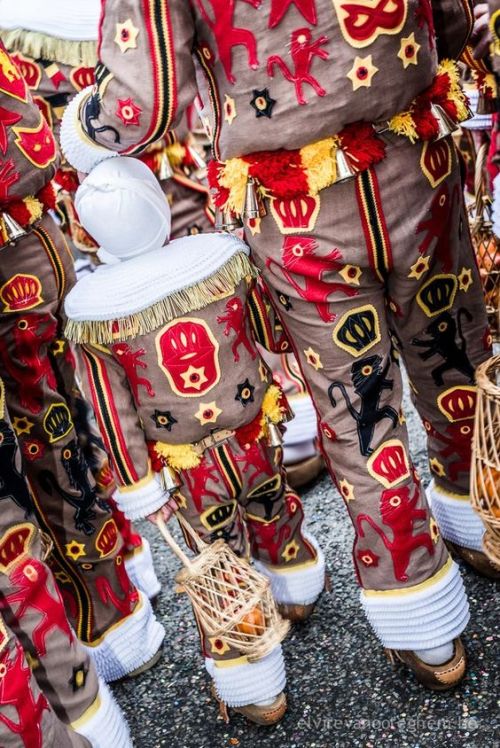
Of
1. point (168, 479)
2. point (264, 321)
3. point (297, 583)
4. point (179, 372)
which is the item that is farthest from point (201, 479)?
point (297, 583)

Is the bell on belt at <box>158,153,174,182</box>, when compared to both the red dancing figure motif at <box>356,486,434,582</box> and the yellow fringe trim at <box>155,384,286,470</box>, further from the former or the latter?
the red dancing figure motif at <box>356,486,434,582</box>

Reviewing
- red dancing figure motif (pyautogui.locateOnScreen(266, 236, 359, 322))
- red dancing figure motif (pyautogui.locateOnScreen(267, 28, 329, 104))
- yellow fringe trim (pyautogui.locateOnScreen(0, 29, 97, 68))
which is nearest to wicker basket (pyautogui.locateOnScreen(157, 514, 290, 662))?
red dancing figure motif (pyautogui.locateOnScreen(266, 236, 359, 322))

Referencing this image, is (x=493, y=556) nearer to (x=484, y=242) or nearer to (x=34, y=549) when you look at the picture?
(x=34, y=549)

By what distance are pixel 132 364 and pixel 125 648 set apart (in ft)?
2.96

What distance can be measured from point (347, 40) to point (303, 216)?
0.36 metres

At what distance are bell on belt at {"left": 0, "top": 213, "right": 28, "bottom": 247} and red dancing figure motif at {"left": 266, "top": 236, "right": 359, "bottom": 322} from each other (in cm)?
69

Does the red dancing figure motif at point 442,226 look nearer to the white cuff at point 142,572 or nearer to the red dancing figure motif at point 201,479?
the red dancing figure motif at point 201,479

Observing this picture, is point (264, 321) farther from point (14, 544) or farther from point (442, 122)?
point (14, 544)

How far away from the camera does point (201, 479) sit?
217cm

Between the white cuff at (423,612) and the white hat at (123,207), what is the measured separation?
987mm

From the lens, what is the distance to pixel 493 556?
1809 mm

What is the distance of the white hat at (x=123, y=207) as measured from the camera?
79.8 inches

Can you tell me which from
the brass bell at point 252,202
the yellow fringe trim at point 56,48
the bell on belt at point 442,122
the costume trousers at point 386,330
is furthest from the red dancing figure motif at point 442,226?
the yellow fringe trim at point 56,48

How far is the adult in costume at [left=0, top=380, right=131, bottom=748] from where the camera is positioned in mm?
1834
